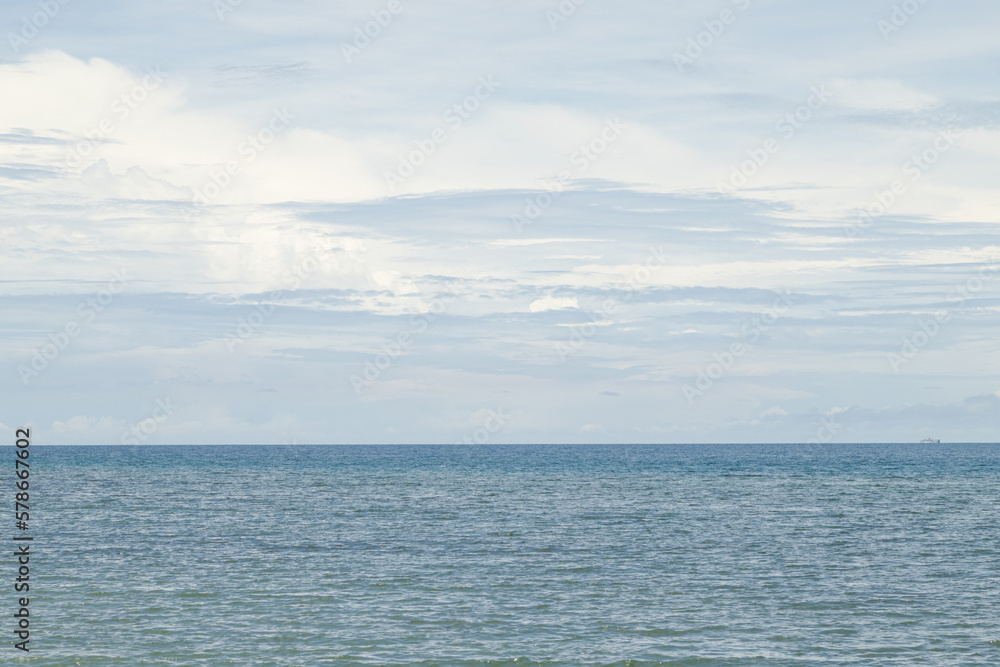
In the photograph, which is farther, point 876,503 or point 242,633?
point 876,503

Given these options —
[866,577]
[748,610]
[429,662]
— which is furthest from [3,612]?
[866,577]

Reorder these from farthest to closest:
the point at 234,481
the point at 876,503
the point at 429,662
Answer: the point at 234,481, the point at 876,503, the point at 429,662

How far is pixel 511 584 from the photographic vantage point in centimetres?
3466

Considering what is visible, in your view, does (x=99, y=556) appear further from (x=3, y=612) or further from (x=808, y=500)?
(x=808, y=500)

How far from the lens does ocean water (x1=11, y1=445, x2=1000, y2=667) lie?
1032 inches

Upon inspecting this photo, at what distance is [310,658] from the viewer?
2531 cm

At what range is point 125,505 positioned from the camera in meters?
66.3

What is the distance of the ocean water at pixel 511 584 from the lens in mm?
26203

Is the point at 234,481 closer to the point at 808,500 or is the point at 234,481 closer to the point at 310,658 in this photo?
the point at 808,500

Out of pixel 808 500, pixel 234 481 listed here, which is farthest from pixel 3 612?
pixel 234 481

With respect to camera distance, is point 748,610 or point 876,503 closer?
point 748,610

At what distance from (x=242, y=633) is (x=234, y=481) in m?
75.6

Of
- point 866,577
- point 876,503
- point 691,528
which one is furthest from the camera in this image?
point 876,503

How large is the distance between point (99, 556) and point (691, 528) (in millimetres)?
30036
